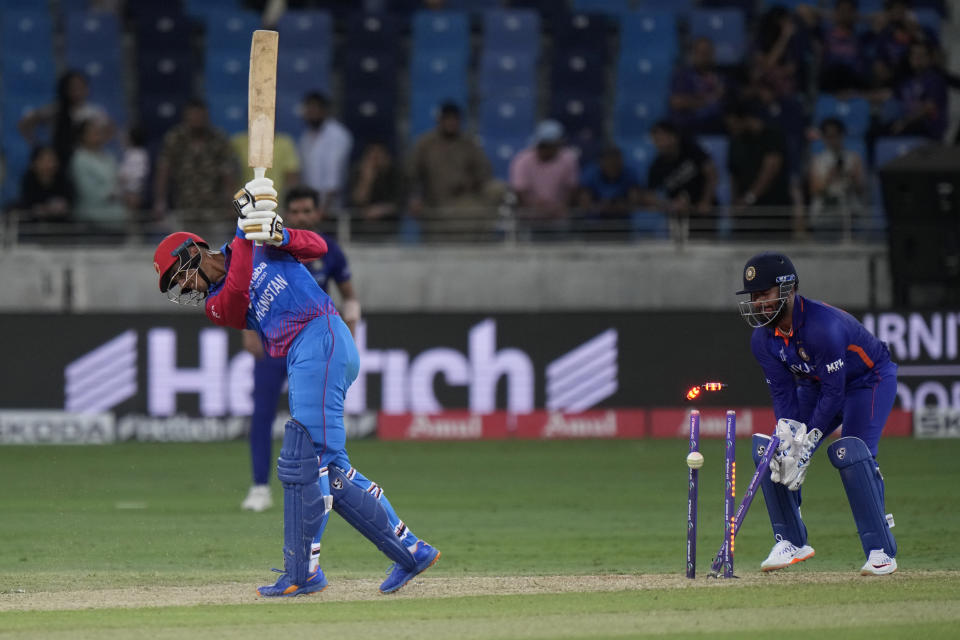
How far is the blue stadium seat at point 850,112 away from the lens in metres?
19.7

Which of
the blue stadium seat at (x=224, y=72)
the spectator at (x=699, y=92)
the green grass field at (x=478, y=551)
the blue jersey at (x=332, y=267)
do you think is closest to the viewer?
the green grass field at (x=478, y=551)

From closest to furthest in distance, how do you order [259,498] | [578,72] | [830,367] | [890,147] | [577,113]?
[830,367]
[259,498]
[890,147]
[577,113]
[578,72]

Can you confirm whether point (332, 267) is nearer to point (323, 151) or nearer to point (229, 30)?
point (323, 151)

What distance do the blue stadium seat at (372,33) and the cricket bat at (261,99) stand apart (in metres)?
12.6

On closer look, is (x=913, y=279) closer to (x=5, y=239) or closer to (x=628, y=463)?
(x=628, y=463)

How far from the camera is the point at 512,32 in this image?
20.7 meters

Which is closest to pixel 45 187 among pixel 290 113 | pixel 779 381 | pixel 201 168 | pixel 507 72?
pixel 201 168

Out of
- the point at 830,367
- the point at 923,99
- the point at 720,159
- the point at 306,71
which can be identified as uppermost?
the point at 306,71

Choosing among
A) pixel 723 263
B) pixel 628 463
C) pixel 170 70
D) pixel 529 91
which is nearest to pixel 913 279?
pixel 723 263

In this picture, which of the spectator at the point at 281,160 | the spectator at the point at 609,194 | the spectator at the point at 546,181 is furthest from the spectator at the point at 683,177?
the spectator at the point at 281,160

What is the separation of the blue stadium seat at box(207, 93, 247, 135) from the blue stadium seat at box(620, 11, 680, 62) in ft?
16.9

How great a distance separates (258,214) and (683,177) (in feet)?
35.6

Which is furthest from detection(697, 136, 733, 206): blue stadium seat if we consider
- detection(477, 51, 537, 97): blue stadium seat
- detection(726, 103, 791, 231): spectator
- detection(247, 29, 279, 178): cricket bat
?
detection(247, 29, 279, 178): cricket bat

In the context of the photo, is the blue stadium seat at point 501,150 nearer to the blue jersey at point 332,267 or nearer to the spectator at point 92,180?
the spectator at point 92,180
